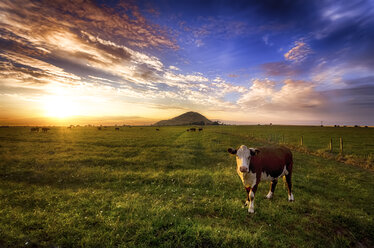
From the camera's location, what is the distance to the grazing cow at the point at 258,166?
6.84 m

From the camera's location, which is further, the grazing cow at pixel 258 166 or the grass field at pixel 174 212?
the grazing cow at pixel 258 166

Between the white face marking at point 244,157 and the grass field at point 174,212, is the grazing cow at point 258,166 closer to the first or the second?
the white face marking at point 244,157

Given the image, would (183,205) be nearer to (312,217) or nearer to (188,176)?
(188,176)

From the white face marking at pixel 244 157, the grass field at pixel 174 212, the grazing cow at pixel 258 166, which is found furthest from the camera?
the grazing cow at pixel 258 166

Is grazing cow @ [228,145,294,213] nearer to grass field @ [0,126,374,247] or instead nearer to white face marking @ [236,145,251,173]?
white face marking @ [236,145,251,173]

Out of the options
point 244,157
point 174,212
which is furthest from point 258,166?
point 174,212

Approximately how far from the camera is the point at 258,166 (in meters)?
7.19

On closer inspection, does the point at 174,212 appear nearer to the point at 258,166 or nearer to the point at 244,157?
the point at 244,157

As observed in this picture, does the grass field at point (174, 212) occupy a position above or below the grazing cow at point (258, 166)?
below

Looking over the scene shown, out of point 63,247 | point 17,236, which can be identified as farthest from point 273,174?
point 17,236

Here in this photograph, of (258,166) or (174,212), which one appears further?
(258,166)

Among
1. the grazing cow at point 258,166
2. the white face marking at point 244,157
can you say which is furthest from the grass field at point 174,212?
the white face marking at point 244,157

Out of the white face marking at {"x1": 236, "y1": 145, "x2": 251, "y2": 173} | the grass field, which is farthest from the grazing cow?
the grass field

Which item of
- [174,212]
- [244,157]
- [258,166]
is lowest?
[174,212]
